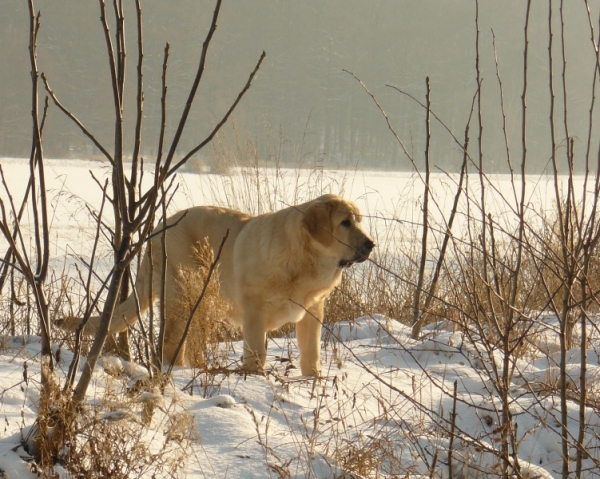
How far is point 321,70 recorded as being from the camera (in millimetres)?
82125

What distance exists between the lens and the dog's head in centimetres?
450

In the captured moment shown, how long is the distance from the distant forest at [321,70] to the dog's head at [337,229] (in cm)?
6097

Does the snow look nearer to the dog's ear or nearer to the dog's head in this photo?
the dog's head

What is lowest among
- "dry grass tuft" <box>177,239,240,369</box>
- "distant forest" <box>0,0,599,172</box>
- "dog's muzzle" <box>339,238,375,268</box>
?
"dry grass tuft" <box>177,239,240,369</box>

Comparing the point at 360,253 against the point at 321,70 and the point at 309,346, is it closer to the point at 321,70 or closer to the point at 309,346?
the point at 309,346

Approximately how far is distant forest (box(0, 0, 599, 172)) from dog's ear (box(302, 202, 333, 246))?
61.1 metres

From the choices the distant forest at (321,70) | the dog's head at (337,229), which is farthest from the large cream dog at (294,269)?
the distant forest at (321,70)

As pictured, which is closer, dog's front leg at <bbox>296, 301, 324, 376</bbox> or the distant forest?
dog's front leg at <bbox>296, 301, 324, 376</bbox>

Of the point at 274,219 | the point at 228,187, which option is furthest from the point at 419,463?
the point at 228,187

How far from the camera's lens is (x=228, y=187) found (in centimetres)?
884

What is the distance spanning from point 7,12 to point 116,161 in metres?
86.3

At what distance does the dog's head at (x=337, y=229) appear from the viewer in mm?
4504

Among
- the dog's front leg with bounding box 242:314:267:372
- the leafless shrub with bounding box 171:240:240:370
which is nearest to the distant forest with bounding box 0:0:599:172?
the dog's front leg with bounding box 242:314:267:372

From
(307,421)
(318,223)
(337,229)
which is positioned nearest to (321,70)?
(337,229)
